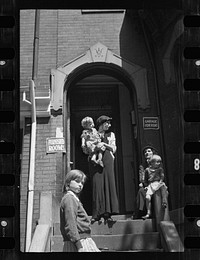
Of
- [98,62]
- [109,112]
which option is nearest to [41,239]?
[109,112]

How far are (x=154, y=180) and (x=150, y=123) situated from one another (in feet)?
5.56

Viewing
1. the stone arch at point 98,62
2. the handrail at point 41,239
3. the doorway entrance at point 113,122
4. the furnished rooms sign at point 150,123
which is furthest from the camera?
the stone arch at point 98,62

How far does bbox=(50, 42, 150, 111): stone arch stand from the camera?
24.1 ft

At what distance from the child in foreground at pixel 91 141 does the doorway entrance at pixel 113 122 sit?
0.26m

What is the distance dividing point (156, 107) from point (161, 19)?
4.87 ft

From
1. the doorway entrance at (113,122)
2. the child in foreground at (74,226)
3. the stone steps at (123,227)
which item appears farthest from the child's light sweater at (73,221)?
the stone steps at (123,227)

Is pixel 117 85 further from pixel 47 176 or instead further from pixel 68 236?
pixel 68 236

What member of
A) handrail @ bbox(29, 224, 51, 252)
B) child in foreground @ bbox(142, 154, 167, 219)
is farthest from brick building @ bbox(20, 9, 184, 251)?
handrail @ bbox(29, 224, 51, 252)

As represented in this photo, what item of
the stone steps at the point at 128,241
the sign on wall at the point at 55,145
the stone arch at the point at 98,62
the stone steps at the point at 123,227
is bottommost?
the stone steps at the point at 128,241

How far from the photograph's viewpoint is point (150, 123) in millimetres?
7137

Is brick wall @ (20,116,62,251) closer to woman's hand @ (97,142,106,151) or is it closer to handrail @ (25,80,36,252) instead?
→ handrail @ (25,80,36,252)

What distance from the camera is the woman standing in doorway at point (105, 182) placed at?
5602 millimetres

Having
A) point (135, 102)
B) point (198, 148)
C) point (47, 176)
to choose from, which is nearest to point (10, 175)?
point (198, 148)

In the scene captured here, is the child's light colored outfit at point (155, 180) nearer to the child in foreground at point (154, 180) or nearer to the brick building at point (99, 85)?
the child in foreground at point (154, 180)
